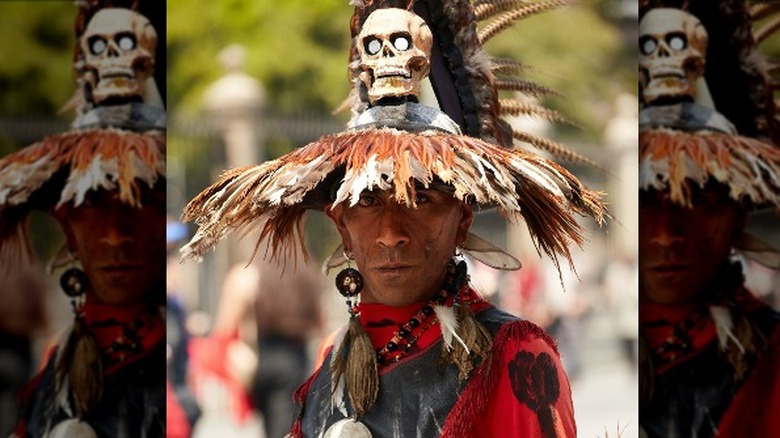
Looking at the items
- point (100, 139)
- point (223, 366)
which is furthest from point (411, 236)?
point (223, 366)

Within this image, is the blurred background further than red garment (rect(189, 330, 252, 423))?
No

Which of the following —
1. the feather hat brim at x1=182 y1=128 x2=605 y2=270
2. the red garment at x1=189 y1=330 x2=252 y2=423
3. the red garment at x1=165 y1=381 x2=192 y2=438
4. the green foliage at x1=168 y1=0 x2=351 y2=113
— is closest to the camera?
the feather hat brim at x1=182 y1=128 x2=605 y2=270

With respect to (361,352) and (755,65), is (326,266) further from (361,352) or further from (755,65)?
(755,65)

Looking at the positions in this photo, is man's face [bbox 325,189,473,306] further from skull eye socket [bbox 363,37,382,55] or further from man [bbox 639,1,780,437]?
man [bbox 639,1,780,437]

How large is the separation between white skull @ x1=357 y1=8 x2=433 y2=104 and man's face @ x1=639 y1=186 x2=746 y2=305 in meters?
1.15

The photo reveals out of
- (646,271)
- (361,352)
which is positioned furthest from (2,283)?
(646,271)

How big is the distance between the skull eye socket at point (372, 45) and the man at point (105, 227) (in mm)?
1103

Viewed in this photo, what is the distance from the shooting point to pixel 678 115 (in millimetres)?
4398

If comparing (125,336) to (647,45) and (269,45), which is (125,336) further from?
(269,45)

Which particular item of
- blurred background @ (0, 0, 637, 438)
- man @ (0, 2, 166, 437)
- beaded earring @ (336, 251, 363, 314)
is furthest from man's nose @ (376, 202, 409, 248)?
blurred background @ (0, 0, 637, 438)

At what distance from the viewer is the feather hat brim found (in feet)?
10.7

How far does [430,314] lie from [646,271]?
1.16m

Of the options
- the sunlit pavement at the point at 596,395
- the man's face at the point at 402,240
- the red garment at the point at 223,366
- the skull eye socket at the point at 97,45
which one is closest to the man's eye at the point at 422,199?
the man's face at the point at 402,240

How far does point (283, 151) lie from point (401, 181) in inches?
397
